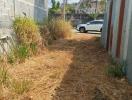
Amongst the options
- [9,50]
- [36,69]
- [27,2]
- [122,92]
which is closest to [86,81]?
[122,92]

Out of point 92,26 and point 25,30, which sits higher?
point 25,30

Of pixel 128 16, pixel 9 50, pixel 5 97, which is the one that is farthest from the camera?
Answer: pixel 9 50

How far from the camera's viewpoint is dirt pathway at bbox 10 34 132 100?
6.56m

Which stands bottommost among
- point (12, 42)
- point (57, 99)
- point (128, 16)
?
point (57, 99)

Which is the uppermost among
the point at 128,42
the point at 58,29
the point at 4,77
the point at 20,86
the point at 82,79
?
the point at 128,42

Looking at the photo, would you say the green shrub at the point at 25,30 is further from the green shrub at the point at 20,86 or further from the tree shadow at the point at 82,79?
the green shrub at the point at 20,86

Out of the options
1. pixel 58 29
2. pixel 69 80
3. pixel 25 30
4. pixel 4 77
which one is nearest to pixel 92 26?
pixel 58 29

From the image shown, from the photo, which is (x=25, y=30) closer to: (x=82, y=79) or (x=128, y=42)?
(x=82, y=79)

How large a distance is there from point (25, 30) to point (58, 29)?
7.54 m

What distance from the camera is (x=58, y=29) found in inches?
728

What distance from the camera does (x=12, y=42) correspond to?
34.1 feet

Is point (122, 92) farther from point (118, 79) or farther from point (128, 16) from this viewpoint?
point (128, 16)

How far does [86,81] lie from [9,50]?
3173 millimetres

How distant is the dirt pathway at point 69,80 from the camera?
656 centimetres
